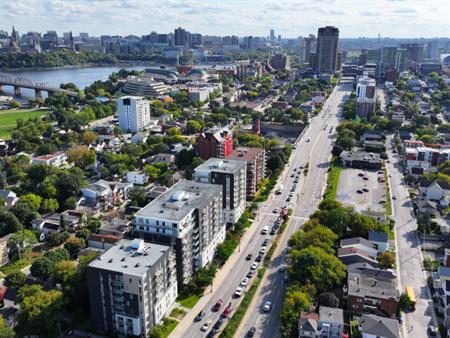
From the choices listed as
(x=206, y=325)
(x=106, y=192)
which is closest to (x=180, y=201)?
(x=206, y=325)

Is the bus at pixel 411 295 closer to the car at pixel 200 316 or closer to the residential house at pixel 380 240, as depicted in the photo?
the residential house at pixel 380 240

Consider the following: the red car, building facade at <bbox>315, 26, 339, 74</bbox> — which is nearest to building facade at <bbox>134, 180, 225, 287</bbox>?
the red car

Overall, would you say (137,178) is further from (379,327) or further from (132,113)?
(379,327)

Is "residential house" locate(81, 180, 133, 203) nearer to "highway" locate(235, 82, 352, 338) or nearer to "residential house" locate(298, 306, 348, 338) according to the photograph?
"highway" locate(235, 82, 352, 338)

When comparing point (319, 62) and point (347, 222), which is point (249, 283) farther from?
point (319, 62)

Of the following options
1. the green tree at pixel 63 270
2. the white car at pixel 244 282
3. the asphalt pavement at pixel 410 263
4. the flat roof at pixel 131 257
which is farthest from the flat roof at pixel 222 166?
the asphalt pavement at pixel 410 263

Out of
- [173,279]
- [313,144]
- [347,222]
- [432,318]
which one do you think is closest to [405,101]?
[313,144]

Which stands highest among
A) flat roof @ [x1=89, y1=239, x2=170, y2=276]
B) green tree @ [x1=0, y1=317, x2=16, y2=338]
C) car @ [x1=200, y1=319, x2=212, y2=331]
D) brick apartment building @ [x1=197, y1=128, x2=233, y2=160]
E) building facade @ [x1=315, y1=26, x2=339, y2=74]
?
building facade @ [x1=315, y1=26, x2=339, y2=74]
